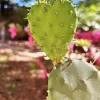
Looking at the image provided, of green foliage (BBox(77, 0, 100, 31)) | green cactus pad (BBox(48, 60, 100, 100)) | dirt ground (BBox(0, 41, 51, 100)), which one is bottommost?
dirt ground (BBox(0, 41, 51, 100))

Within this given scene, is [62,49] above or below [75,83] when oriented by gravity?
above

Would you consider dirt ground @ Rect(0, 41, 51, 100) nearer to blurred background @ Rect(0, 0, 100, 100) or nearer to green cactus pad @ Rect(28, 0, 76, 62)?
blurred background @ Rect(0, 0, 100, 100)

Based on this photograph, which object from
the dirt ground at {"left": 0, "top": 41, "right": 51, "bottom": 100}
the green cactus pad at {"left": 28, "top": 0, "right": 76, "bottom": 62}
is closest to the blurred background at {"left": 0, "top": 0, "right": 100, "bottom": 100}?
the dirt ground at {"left": 0, "top": 41, "right": 51, "bottom": 100}

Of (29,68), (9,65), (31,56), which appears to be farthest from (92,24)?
(31,56)

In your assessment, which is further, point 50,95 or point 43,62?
point 43,62

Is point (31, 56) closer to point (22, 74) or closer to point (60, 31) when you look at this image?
point (22, 74)

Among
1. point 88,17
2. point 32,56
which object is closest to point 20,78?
point 88,17

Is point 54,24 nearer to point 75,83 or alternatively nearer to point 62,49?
point 62,49

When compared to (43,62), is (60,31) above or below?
above
